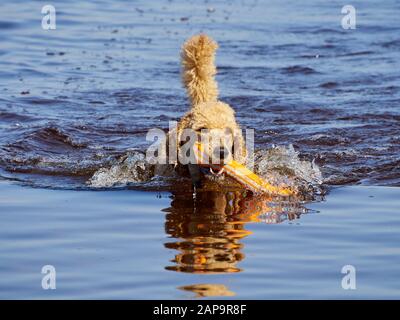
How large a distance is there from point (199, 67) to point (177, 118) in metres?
3.14

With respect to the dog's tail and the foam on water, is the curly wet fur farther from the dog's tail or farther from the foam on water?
the foam on water

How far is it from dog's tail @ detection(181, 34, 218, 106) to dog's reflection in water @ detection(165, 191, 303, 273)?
2.80 feet

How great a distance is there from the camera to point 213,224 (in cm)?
689

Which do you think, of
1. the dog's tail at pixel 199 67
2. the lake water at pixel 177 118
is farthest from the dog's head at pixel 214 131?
the lake water at pixel 177 118

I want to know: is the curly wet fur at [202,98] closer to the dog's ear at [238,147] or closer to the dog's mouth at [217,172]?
the dog's ear at [238,147]

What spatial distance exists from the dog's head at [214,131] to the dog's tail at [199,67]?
0.33 meters

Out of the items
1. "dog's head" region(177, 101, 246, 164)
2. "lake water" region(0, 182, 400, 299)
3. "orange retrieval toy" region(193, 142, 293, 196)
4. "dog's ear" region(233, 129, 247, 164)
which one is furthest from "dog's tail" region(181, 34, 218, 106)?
"lake water" region(0, 182, 400, 299)

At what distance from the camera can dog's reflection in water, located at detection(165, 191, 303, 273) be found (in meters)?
5.88

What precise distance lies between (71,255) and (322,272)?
5.39 feet

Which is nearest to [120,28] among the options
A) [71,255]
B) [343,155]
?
[343,155]

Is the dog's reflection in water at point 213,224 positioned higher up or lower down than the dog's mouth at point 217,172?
lower down

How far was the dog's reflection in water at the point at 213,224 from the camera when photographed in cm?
588

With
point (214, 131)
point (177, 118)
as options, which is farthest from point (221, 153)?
point (177, 118)
